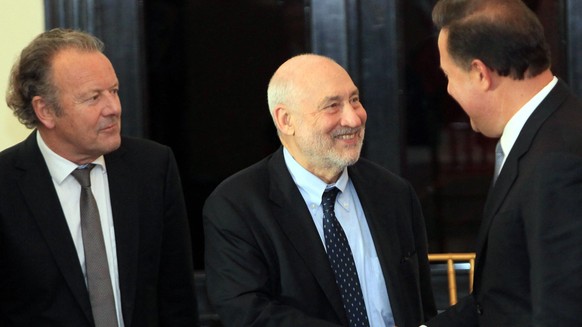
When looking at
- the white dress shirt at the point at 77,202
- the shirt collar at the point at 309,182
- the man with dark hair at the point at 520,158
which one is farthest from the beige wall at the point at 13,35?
the man with dark hair at the point at 520,158

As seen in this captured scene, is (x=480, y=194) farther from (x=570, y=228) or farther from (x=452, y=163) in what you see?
(x=570, y=228)

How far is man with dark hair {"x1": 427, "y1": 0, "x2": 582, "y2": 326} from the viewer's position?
2.08 meters

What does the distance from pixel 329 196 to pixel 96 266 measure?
716 millimetres

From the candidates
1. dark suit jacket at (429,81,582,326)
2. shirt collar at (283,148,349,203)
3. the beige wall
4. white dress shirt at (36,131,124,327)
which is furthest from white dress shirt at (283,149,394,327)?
the beige wall

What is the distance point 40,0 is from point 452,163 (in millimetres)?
1713

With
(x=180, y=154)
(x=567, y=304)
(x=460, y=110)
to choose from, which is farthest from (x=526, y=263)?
(x=180, y=154)

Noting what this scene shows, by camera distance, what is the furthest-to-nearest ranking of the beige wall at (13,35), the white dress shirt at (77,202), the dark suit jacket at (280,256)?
the beige wall at (13,35) < the white dress shirt at (77,202) < the dark suit jacket at (280,256)

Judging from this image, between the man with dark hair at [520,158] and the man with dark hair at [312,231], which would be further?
the man with dark hair at [312,231]

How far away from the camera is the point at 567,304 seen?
2078 millimetres

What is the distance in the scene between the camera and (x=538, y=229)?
2096 millimetres

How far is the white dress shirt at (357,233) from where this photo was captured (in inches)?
114

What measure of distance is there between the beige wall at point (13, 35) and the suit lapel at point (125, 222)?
916 mm

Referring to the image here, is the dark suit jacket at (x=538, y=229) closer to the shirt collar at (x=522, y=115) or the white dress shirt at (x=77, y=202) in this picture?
the shirt collar at (x=522, y=115)

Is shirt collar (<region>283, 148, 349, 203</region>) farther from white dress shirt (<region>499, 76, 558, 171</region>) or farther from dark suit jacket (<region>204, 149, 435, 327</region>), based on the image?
white dress shirt (<region>499, 76, 558, 171</region>)
